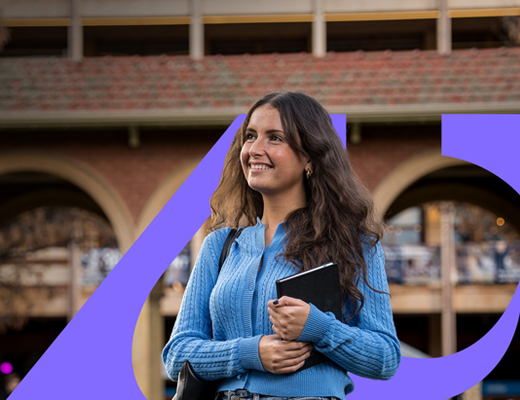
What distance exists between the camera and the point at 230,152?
1.95 m

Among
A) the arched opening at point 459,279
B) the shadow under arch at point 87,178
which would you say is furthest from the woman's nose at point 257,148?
the arched opening at point 459,279

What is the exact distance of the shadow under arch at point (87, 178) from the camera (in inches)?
321

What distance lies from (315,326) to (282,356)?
10 centimetres

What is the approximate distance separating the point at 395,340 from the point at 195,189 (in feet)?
11.0

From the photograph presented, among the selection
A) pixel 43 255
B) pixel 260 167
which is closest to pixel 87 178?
pixel 260 167

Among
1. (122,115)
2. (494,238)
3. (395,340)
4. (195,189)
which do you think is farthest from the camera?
(494,238)

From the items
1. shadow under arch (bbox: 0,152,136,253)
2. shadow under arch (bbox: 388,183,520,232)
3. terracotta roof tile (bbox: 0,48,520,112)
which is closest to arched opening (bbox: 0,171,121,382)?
shadow under arch (bbox: 0,152,136,253)

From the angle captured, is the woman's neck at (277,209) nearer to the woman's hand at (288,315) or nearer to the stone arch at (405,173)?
the woman's hand at (288,315)

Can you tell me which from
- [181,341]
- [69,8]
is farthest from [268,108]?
[69,8]

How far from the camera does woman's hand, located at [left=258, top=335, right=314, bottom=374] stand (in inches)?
58.8

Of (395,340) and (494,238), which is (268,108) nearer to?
(395,340)

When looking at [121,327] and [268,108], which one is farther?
[121,327]

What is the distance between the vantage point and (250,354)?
59.9 inches

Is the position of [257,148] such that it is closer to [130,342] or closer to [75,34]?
[130,342]
